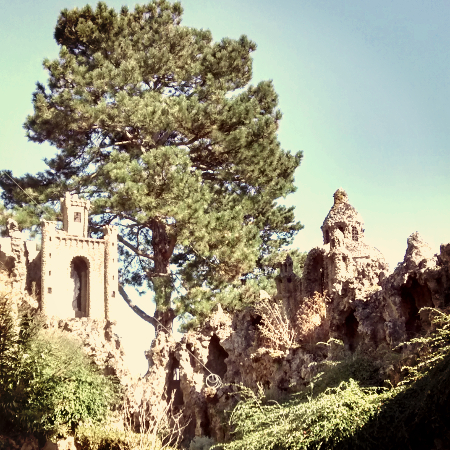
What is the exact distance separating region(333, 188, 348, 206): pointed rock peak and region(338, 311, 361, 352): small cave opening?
5.87 metres

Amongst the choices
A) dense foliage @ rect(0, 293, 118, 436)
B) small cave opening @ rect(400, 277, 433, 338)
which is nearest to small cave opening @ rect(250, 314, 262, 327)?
dense foliage @ rect(0, 293, 118, 436)

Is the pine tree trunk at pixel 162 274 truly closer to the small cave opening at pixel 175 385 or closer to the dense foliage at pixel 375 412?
the small cave opening at pixel 175 385

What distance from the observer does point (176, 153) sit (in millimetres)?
37938

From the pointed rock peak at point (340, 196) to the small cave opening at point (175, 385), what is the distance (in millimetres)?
9291

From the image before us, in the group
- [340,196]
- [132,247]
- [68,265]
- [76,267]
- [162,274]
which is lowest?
[162,274]

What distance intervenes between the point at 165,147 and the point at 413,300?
52.2 ft

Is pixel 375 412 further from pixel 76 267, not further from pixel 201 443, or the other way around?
pixel 76 267

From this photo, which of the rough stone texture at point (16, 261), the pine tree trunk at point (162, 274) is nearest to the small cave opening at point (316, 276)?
the pine tree trunk at point (162, 274)

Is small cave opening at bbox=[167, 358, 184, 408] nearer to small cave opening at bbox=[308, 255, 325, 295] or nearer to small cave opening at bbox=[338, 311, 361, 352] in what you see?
small cave opening at bbox=[308, 255, 325, 295]

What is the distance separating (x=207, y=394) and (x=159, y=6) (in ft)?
68.2

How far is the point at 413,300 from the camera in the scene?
25250mm

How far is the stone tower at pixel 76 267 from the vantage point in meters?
38.5

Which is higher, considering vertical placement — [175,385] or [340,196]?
[340,196]

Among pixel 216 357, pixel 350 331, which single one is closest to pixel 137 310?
pixel 216 357
